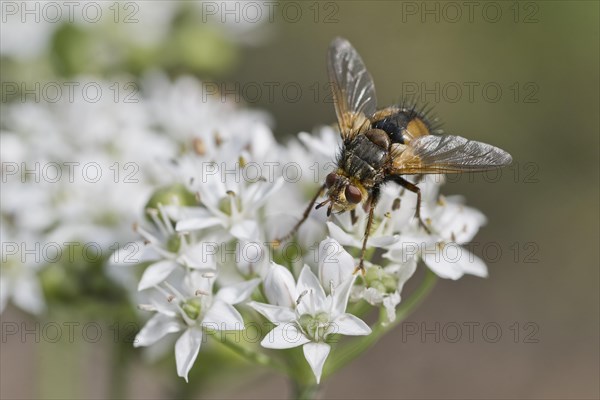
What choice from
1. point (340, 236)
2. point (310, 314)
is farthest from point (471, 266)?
point (310, 314)

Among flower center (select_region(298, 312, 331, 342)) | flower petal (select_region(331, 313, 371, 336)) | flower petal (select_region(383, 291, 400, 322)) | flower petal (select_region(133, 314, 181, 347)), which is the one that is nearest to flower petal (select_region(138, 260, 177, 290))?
flower petal (select_region(133, 314, 181, 347))

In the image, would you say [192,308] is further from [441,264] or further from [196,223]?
[441,264]

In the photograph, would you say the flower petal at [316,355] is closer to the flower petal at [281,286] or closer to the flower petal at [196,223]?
the flower petal at [281,286]

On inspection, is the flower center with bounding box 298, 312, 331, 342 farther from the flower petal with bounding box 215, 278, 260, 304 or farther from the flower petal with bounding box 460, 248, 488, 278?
the flower petal with bounding box 460, 248, 488, 278

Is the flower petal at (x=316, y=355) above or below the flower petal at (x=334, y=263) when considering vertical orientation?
below

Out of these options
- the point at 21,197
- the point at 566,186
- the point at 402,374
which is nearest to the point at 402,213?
the point at 21,197

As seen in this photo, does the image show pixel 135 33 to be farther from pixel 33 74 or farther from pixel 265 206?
pixel 265 206

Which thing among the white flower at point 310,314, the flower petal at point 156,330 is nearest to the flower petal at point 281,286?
the white flower at point 310,314
